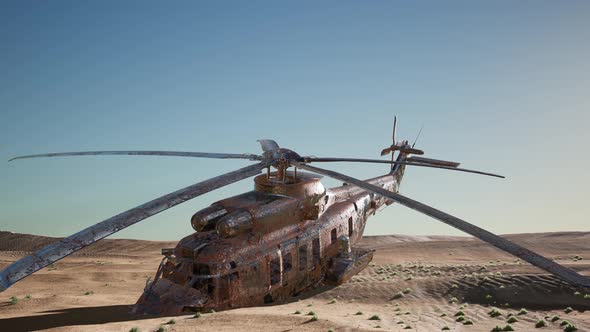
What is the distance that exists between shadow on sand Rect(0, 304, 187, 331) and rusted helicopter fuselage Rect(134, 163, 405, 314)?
827mm

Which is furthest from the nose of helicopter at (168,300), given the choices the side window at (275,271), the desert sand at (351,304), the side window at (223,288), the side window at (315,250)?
the side window at (315,250)

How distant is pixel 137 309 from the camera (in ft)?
36.2

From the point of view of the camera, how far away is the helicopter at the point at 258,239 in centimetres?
953

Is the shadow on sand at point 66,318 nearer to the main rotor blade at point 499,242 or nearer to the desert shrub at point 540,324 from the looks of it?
the main rotor blade at point 499,242

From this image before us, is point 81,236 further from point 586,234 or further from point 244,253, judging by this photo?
point 586,234

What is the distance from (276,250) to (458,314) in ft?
21.8

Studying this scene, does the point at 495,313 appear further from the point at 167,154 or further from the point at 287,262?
the point at 167,154

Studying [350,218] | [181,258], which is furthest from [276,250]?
[350,218]

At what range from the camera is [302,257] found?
1435 cm

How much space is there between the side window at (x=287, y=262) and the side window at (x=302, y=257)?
547mm

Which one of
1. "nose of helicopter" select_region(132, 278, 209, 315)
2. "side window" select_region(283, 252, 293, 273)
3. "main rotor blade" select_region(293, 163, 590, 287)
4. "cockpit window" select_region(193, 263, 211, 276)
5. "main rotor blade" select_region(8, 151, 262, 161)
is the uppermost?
"main rotor blade" select_region(8, 151, 262, 161)

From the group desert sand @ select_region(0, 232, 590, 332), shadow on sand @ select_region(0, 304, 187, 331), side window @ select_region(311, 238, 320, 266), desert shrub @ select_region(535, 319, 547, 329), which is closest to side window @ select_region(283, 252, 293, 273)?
desert sand @ select_region(0, 232, 590, 332)

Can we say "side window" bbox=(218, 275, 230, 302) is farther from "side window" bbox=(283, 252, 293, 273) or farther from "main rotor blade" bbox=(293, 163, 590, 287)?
"main rotor blade" bbox=(293, 163, 590, 287)

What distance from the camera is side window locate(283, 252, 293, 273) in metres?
13.6
